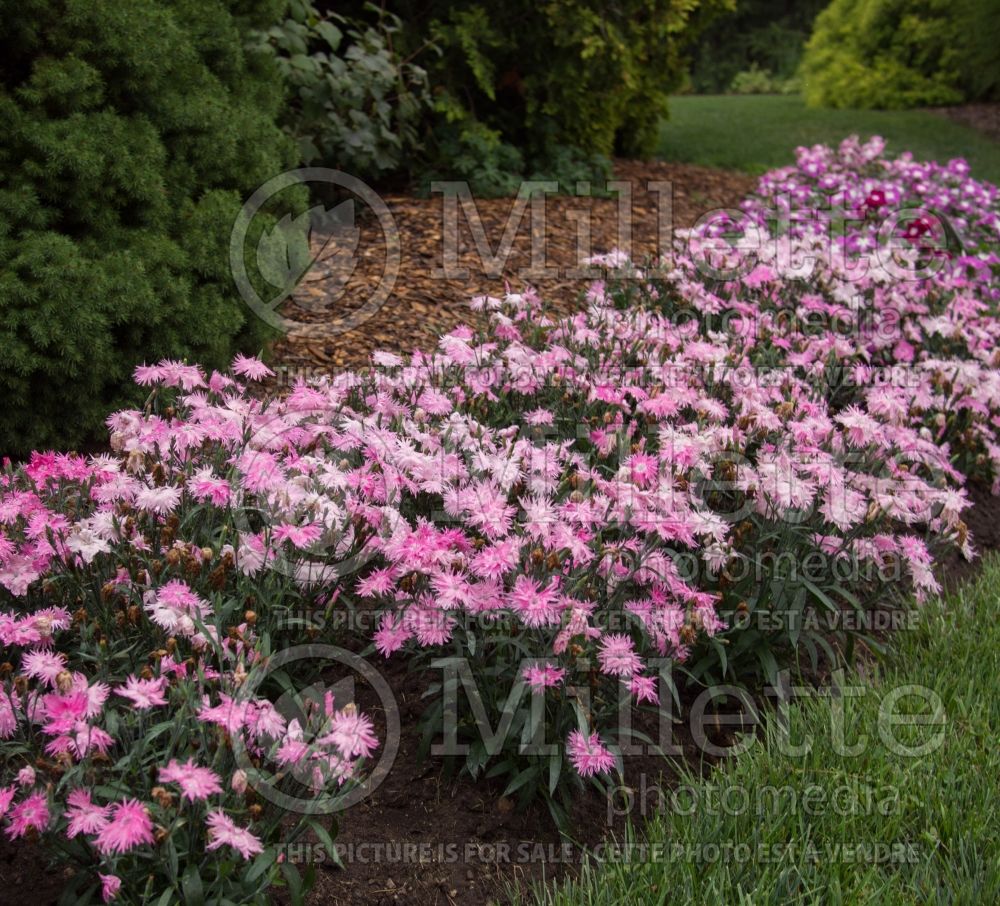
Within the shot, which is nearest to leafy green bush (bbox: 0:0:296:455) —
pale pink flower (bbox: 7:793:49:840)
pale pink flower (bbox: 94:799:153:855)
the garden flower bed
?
the garden flower bed

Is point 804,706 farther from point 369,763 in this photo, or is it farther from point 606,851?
point 369,763

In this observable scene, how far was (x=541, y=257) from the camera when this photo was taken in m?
5.16

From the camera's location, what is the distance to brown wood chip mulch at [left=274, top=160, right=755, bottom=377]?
4.14 metres

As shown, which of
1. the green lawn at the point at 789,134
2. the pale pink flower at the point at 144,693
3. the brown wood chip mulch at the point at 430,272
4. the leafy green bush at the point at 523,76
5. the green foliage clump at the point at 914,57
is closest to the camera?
Answer: the pale pink flower at the point at 144,693

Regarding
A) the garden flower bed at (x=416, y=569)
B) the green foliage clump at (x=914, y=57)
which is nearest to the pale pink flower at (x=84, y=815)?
the garden flower bed at (x=416, y=569)

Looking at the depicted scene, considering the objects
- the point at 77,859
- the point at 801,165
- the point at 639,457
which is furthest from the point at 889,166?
the point at 77,859

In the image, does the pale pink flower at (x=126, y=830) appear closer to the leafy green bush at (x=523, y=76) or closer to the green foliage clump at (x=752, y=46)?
the leafy green bush at (x=523, y=76)

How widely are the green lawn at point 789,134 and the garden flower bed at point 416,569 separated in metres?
6.53

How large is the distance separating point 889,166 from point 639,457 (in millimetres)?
6421

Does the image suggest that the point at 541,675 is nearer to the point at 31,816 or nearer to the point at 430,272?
the point at 31,816

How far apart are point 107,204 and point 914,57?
15327 millimetres

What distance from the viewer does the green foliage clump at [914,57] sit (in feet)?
47.6

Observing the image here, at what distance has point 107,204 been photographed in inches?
135

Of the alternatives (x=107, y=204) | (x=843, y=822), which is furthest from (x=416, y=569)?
(x=107, y=204)
